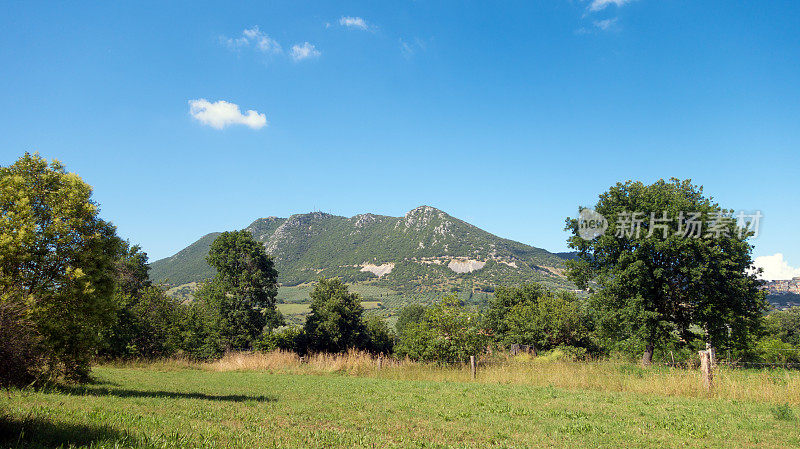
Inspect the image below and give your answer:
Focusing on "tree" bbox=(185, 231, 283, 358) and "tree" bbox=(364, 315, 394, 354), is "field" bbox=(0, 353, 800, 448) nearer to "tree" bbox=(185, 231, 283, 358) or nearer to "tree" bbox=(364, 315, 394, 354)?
"tree" bbox=(185, 231, 283, 358)

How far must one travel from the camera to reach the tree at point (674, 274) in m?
21.0

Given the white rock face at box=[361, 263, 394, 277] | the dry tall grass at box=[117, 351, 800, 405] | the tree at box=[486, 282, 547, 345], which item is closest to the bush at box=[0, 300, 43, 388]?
the dry tall grass at box=[117, 351, 800, 405]

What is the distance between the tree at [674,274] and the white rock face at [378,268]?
161 meters

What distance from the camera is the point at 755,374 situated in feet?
42.1

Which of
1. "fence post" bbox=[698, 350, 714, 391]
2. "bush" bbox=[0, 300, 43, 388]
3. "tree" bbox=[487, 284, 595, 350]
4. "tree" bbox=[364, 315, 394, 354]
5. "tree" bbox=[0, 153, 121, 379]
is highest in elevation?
"tree" bbox=[0, 153, 121, 379]

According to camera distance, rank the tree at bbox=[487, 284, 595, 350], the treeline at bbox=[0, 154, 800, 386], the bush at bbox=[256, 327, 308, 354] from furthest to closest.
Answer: the tree at bbox=[487, 284, 595, 350]
the bush at bbox=[256, 327, 308, 354]
the treeline at bbox=[0, 154, 800, 386]

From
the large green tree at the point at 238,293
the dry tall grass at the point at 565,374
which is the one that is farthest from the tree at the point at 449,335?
the large green tree at the point at 238,293

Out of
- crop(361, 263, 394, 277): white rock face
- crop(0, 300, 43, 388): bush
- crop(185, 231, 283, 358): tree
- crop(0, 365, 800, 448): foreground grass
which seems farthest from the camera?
crop(361, 263, 394, 277): white rock face

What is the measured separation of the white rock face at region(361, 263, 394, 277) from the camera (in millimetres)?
181000

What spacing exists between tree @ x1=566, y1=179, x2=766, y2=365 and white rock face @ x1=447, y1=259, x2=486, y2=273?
15232cm

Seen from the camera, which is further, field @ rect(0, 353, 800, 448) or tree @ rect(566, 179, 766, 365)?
tree @ rect(566, 179, 766, 365)

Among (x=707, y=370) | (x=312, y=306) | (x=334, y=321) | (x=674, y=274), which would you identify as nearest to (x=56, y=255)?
(x=707, y=370)

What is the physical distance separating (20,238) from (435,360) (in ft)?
62.2

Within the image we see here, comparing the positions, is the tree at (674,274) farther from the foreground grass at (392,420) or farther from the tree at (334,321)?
the tree at (334,321)
